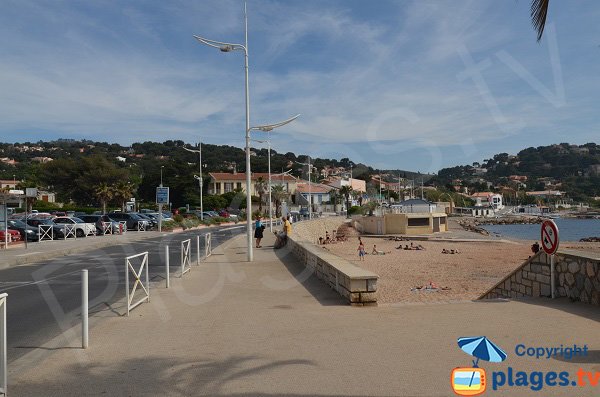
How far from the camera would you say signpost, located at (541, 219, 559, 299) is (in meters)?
8.96

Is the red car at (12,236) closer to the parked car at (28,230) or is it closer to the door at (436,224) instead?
the parked car at (28,230)

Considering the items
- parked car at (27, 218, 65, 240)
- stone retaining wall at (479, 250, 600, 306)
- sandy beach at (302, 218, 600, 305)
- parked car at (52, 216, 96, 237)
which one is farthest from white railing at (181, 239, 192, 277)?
parked car at (52, 216, 96, 237)

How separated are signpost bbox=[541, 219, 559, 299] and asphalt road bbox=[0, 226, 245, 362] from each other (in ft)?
25.5

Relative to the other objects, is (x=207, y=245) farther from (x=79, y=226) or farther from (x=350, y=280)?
(x=79, y=226)

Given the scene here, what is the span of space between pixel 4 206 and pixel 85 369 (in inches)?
939

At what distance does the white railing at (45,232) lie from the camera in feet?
107

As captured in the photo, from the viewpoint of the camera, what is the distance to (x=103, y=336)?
7.48 m

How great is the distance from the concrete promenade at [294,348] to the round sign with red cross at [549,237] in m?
0.95

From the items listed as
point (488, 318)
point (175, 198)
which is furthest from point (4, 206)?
point (175, 198)

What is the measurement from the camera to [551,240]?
9.06 metres

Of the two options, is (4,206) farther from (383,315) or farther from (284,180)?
(284,180)

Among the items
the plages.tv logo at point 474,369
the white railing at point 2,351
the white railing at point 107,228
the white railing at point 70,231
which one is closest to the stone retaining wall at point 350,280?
the plages.tv logo at point 474,369

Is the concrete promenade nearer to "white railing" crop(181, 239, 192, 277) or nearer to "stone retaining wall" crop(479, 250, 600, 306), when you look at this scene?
"stone retaining wall" crop(479, 250, 600, 306)

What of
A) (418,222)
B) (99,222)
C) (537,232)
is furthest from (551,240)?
(537,232)
